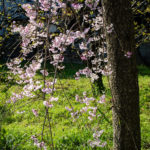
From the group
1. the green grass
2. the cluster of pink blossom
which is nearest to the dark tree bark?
the cluster of pink blossom

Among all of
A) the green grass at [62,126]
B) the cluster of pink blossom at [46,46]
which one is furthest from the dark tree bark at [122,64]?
the green grass at [62,126]

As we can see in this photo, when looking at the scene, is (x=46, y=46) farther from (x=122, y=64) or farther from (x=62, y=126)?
(x=62, y=126)

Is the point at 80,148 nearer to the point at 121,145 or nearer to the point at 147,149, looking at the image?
the point at 121,145

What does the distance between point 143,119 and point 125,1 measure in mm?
2995

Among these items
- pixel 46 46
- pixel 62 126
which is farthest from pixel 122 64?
pixel 62 126

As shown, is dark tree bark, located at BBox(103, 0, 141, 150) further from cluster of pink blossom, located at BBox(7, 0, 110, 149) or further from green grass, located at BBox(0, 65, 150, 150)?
green grass, located at BBox(0, 65, 150, 150)

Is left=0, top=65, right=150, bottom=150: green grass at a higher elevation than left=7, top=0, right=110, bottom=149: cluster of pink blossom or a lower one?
lower

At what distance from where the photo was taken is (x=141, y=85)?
24.0 ft

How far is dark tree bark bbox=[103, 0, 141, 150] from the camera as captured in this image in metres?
2.24

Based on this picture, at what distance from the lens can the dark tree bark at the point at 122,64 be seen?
2242 mm

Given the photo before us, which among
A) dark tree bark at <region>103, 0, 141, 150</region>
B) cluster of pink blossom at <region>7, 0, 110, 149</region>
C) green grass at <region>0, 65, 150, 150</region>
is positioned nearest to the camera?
cluster of pink blossom at <region>7, 0, 110, 149</region>

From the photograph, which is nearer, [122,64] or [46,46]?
[46,46]

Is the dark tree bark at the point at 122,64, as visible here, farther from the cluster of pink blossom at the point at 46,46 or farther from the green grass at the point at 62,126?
the green grass at the point at 62,126

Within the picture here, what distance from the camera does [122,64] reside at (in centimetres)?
232
